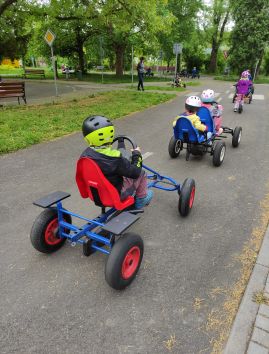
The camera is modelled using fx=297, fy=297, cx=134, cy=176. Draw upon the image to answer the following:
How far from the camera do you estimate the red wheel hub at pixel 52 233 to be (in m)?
3.21

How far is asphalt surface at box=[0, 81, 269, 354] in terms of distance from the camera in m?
2.39

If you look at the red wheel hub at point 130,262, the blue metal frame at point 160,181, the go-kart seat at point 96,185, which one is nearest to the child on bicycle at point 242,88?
the blue metal frame at point 160,181

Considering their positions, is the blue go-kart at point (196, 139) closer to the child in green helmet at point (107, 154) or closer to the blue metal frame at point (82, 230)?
the child in green helmet at point (107, 154)

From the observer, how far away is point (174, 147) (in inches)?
254

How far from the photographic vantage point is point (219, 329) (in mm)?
2455

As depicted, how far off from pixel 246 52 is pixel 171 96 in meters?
21.0

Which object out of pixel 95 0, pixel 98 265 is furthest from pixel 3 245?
pixel 95 0

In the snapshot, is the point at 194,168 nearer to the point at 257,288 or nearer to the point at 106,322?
the point at 257,288

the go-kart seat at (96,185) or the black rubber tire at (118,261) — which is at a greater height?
the go-kart seat at (96,185)

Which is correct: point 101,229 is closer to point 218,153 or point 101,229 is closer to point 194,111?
point 194,111

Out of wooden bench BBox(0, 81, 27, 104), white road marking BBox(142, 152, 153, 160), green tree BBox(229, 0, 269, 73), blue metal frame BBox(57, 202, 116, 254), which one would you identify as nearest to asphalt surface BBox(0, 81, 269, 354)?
blue metal frame BBox(57, 202, 116, 254)

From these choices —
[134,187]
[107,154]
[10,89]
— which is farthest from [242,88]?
[107,154]

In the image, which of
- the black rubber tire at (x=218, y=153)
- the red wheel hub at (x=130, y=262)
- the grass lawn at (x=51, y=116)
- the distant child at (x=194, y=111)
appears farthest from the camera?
the grass lawn at (x=51, y=116)

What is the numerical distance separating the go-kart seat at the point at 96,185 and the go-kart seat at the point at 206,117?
3477 mm
